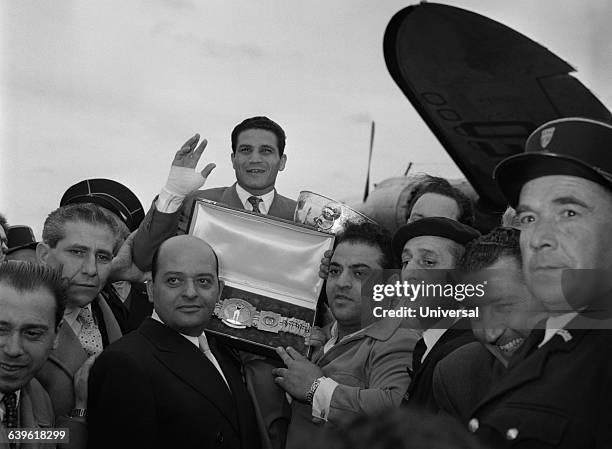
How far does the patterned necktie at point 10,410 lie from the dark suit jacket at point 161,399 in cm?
29

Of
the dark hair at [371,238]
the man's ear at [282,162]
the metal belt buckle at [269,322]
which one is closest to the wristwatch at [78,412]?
the metal belt buckle at [269,322]

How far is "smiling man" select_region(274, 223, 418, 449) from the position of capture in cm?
321

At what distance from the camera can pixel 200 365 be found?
10.7 ft

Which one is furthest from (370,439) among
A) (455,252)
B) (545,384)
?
(455,252)

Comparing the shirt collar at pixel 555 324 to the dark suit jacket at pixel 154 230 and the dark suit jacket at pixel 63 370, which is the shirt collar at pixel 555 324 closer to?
the dark suit jacket at pixel 63 370

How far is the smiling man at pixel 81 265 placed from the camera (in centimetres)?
356

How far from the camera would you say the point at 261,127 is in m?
4.54

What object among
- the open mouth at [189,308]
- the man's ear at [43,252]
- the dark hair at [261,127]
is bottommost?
the open mouth at [189,308]

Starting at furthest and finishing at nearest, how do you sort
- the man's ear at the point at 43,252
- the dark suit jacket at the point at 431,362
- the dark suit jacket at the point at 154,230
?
the dark suit jacket at the point at 154,230 → the man's ear at the point at 43,252 → the dark suit jacket at the point at 431,362

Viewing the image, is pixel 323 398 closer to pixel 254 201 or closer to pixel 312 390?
pixel 312 390

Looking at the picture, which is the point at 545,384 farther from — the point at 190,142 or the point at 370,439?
the point at 190,142

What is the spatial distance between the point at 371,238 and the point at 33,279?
1509 mm

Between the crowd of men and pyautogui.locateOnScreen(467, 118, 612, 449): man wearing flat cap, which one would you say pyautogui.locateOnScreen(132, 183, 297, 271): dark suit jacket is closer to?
the crowd of men

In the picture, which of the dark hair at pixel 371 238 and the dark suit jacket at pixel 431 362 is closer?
the dark suit jacket at pixel 431 362
